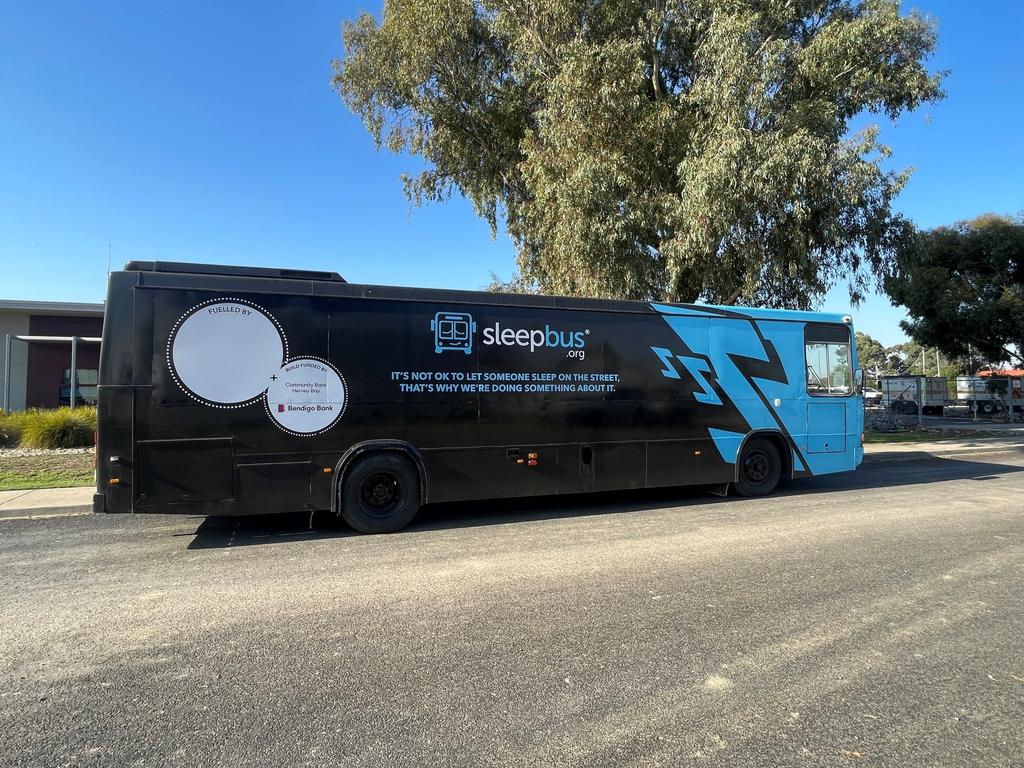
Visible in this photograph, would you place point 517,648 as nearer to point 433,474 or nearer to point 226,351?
point 433,474

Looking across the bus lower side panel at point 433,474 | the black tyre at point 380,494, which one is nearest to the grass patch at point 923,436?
A: the bus lower side panel at point 433,474

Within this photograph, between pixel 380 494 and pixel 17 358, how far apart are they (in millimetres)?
29765

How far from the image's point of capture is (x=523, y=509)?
29.0 ft

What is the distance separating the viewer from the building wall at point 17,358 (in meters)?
27.9

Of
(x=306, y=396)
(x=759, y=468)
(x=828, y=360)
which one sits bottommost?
(x=759, y=468)

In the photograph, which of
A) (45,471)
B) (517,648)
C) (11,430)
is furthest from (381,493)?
(11,430)

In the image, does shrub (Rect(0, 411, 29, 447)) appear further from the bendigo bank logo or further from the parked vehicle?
the parked vehicle

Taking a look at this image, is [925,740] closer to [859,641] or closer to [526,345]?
[859,641]

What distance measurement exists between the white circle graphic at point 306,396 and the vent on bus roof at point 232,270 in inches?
40.9

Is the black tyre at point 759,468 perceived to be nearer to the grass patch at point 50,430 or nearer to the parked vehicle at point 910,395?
the grass patch at point 50,430

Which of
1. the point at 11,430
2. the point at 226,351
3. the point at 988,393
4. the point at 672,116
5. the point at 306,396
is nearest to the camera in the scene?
the point at 226,351

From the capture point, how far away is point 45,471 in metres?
11.6

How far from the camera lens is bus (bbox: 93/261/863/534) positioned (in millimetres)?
6582

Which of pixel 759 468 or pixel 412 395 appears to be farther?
pixel 759 468
